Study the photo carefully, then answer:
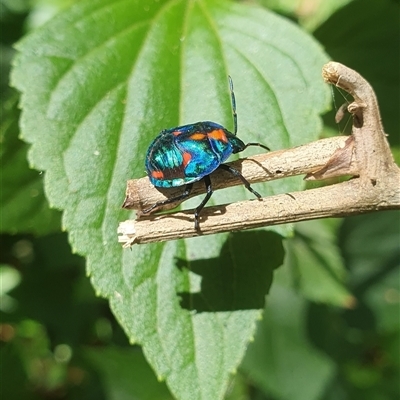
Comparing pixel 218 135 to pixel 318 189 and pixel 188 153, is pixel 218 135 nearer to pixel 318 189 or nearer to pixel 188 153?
pixel 188 153

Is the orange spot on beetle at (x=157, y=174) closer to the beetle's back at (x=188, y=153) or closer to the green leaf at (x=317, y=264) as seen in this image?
the beetle's back at (x=188, y=153)

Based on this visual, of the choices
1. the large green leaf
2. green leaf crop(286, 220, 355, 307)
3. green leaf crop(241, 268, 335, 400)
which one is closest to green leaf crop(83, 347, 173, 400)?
green leaf crop(241, 268, 335, 400)

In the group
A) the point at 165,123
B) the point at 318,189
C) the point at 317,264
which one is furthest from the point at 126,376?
the point at 318,189

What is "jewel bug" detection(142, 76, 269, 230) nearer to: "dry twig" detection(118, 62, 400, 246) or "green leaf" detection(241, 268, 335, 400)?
"dry twig" detection(118, 62, 400, 246)

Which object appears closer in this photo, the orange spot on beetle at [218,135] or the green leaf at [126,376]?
the orange spot on beetle at [218,135]

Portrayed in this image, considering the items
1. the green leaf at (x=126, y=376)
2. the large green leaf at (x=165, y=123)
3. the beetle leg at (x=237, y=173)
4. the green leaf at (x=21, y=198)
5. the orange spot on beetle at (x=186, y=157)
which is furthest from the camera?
the green leaf at (x=126, y=376)

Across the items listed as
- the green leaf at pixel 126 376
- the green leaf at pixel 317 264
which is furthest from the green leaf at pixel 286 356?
the green leaf at pixel 126 376

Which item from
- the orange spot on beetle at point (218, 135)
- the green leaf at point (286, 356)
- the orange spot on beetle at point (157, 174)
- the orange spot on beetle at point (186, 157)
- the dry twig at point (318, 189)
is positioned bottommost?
the green leaf at point (286, 356)
